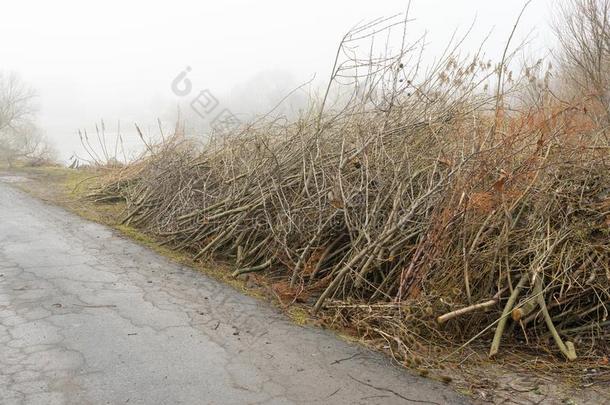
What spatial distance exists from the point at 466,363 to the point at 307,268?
6.71 feet

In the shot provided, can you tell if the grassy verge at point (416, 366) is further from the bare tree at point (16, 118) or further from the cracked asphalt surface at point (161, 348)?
the bare tree at point (16, 118)

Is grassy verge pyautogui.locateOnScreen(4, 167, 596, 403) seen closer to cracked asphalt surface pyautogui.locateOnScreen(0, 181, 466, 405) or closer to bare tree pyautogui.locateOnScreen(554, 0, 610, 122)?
cracked asphalt surface pyautogui.locateOnScreen(0, 181, 466, 405)

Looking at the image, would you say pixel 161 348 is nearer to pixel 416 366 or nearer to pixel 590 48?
pixel 416 366

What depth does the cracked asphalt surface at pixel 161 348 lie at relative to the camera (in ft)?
10.4

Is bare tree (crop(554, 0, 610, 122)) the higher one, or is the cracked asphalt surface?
bare tree (crop(554, 0, 610, 122))

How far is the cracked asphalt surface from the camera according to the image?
3.16 meters

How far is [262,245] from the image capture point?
6.03m

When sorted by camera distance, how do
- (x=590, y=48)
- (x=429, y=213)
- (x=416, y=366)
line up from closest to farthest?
(x=416, y=366) → (x=429, y=213) → (x=590, y=48)

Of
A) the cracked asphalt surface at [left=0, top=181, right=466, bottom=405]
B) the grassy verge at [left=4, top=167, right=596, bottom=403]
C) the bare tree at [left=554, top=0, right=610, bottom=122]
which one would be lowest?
the cracked asphalt surface at [left=0, top=181, right=466, bottom=405]

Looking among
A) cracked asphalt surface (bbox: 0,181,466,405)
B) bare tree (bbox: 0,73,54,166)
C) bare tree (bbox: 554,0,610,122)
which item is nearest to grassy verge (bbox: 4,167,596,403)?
cracked asphalt surface (bbox: 0,181,466,405)

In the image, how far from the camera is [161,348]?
3758mm

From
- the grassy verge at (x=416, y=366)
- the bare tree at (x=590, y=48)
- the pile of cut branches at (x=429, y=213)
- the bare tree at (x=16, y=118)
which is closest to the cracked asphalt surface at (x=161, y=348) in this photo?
the grassy verge at (x=416, y=366)

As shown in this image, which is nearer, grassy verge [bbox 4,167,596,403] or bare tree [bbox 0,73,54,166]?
grassy verge [bbox 4,167,596,403]

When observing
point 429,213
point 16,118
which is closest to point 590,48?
point 429,213
